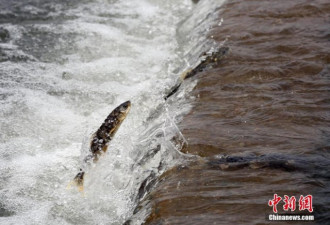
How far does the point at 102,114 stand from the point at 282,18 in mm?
2679

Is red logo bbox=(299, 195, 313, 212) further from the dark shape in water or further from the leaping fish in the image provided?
the dark shape in water

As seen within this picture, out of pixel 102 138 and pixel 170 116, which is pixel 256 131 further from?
pixel 102 138

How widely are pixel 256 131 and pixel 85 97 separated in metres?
2.70

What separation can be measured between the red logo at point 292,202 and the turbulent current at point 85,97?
940 millimetres

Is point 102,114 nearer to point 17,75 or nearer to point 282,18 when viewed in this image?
point 17,75

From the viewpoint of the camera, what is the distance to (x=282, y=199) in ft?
11.0

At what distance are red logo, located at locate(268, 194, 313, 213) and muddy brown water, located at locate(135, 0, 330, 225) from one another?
0.04 metres

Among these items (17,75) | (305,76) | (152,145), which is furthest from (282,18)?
(17,75)

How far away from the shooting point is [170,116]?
4.67 metres

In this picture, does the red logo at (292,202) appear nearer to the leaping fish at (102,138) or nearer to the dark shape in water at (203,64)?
the leaping fish at (102,138)

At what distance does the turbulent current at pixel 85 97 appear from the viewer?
13.9 feet

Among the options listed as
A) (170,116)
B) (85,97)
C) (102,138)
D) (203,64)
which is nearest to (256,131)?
(170,116)

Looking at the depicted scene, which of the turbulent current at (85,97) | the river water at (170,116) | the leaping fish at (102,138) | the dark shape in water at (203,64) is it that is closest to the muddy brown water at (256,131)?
the river water at (170,116)

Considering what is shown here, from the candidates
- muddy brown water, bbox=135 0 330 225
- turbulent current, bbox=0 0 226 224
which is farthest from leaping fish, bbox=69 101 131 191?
muddy brown water, bbox=135 0 330 225
